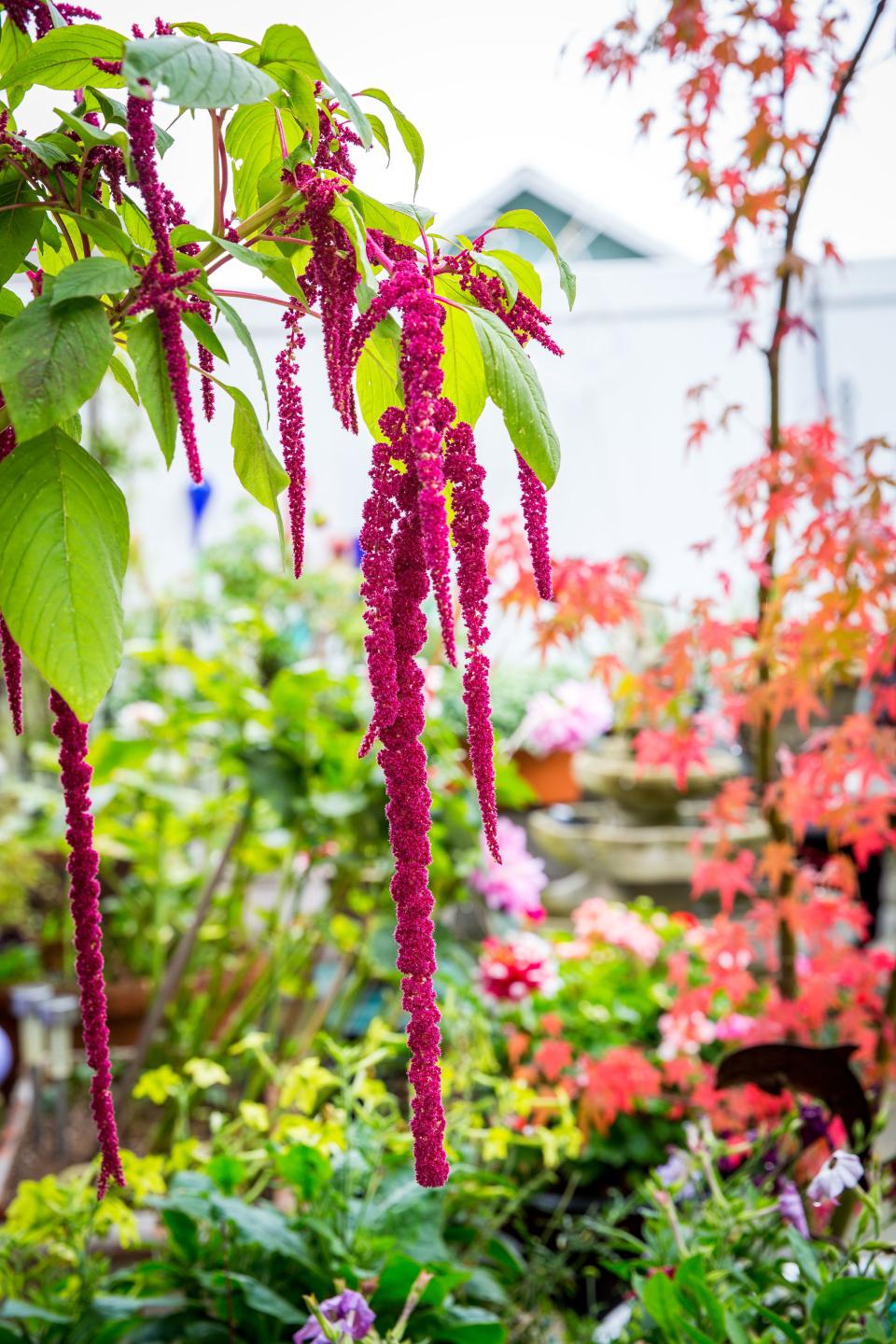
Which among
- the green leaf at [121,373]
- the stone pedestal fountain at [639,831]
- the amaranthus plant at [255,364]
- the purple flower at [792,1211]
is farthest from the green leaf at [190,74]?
the stone pedestal fountain at [639,831]

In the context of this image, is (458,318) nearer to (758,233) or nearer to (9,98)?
A: (9,98)

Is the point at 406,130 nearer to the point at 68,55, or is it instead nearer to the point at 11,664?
the point at 68,55

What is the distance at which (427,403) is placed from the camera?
418mm

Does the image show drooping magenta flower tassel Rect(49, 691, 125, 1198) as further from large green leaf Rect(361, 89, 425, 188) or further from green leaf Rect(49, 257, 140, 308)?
large green leaf Rect(361, 89, 425, 188)

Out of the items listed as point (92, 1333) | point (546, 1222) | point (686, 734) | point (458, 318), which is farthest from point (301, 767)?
point (458, 318)

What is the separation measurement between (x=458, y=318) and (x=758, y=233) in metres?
1.18

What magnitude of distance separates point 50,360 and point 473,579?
0.18 m

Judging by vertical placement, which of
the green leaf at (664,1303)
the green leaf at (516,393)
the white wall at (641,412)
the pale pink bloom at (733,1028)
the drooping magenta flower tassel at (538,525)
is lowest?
the pale pink bloom at (733,1028)

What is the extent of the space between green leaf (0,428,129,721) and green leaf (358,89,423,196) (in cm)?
20

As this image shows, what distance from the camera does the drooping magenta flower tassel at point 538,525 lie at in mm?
492

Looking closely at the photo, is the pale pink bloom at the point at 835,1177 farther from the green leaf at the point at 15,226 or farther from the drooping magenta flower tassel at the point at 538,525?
the green leaf at the point at 15,226

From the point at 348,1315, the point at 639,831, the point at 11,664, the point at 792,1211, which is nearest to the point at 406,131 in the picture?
the point at 11,664

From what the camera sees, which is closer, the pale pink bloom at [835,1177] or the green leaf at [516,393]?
the green leaf at [516,393]

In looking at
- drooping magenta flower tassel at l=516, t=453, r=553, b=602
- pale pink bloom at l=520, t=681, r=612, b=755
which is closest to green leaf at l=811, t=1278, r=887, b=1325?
drooping magenta flower tassel at l=516, t=453, r=553, b=602
